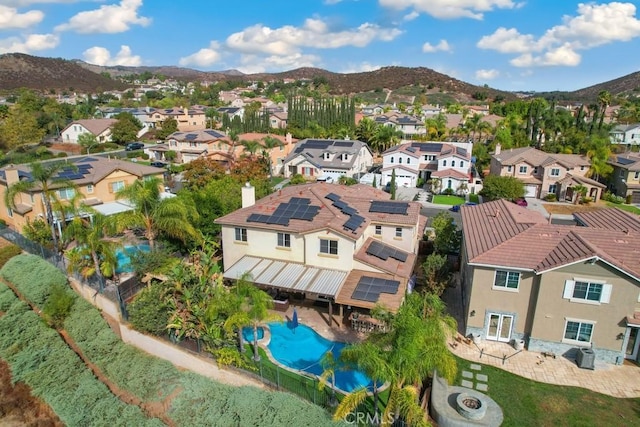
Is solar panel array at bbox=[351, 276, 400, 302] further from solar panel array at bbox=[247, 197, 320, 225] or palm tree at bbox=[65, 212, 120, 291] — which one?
palm tree at bbox=[65, 212, 120, 291]

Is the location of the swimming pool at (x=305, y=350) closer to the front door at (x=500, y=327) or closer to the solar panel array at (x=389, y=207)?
the front door at (x=500, y=327)

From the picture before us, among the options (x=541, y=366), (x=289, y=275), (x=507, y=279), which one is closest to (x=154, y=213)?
(x=289, y=275)

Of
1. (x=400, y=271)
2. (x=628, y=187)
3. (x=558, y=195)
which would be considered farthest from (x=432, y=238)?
(x=628, y=187)

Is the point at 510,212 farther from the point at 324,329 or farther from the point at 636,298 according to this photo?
the point at 324,329

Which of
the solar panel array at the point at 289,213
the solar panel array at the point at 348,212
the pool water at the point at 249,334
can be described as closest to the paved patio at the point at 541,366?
the pool water at the point at 249,334

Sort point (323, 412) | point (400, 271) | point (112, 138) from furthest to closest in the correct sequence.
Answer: point (112, 138), point (400, 271), point (323, 412)

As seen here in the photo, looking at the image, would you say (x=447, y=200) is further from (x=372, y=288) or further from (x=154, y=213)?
(x=154, y=213)
